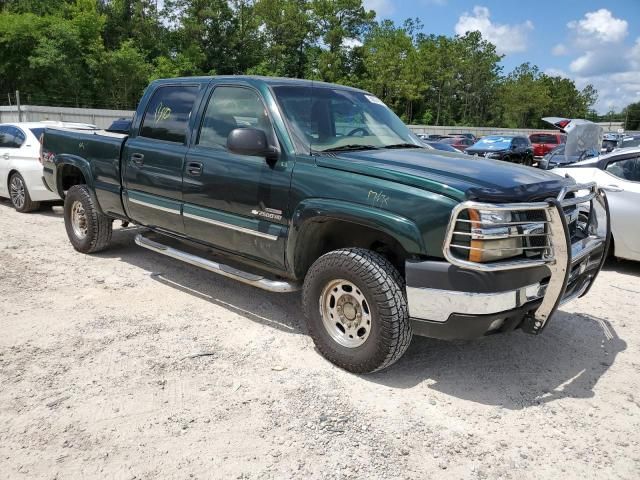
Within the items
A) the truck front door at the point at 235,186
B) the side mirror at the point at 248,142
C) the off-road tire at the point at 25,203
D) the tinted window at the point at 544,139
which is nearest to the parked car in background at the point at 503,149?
the tinted window at the point at 544,139

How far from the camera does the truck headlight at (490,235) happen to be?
313 centimetres

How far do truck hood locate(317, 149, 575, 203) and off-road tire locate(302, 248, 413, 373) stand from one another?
573 mm

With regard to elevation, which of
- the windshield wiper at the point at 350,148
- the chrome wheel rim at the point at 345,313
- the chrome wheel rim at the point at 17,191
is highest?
the windshield wiper at the point at 350,148

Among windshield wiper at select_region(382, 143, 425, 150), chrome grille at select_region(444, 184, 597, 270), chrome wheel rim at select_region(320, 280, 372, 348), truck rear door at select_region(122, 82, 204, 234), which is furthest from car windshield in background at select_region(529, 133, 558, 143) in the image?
chrome wheel rim at select_region(320, 280, 372, 348)

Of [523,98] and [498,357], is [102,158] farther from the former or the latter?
[523,98]

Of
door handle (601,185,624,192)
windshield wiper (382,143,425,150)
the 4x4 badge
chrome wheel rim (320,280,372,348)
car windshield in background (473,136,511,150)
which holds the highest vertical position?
windshield wiper (382,143,425,150)

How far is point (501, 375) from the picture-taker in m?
3.88

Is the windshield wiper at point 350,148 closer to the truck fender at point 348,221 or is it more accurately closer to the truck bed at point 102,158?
the truck fender at point 348,221

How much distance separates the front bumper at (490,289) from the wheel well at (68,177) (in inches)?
191

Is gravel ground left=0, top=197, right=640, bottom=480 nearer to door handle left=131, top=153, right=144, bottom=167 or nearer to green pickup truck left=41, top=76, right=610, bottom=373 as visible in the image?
green pickup truck left=41, top=76, right=610, bottom=373

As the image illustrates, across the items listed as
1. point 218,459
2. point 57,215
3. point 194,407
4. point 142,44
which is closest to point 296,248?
point 194,407

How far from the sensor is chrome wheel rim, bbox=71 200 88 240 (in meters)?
6.52

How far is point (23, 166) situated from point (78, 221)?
327 cm

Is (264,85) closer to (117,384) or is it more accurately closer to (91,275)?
(117,384)
